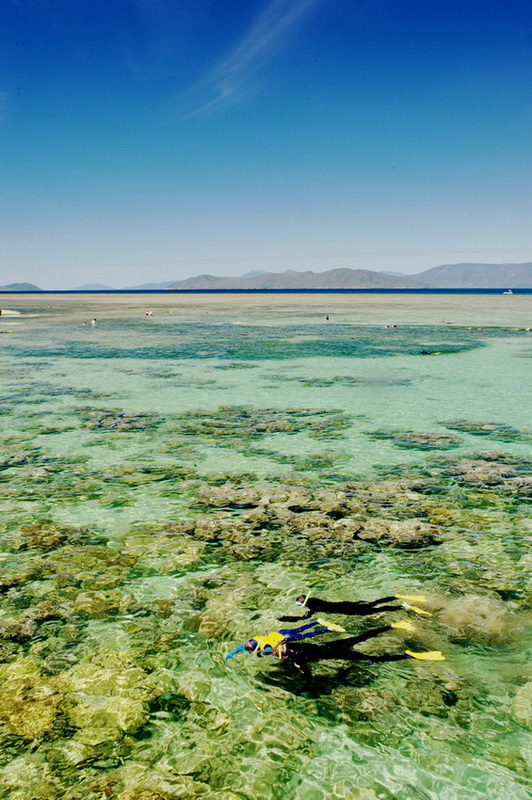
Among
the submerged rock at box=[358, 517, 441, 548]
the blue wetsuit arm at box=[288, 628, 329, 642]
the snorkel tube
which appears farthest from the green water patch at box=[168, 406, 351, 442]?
the snorkel tube

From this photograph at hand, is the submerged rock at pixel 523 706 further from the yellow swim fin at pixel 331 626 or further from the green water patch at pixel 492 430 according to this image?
the green water patch at pixel 492 430

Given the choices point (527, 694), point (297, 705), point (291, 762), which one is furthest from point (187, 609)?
point (527, 694)

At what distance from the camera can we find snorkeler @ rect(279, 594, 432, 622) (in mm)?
6670

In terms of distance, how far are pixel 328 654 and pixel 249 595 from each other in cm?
153

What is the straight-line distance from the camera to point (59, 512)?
980cm

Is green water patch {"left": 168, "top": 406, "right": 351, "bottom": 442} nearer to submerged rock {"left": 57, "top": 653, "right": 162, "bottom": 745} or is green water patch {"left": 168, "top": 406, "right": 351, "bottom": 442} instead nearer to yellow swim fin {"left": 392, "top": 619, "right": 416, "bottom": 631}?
yellow swim fin {"left": 392, "top": 619, "right": 416, "bottom": 631}

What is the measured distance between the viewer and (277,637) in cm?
598

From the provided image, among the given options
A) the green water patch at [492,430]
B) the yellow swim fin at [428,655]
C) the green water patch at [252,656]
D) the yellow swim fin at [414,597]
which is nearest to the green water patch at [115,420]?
the green water patch at [252,656]

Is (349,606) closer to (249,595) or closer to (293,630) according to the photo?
(293,630)

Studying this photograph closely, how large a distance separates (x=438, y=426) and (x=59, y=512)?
1132cm

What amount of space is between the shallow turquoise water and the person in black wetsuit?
0.43 ft

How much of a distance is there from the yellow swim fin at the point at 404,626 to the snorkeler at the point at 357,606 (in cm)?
28

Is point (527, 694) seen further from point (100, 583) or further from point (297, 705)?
point (100, 583)

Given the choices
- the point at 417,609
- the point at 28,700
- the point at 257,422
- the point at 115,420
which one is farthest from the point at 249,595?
the point at 115,420
